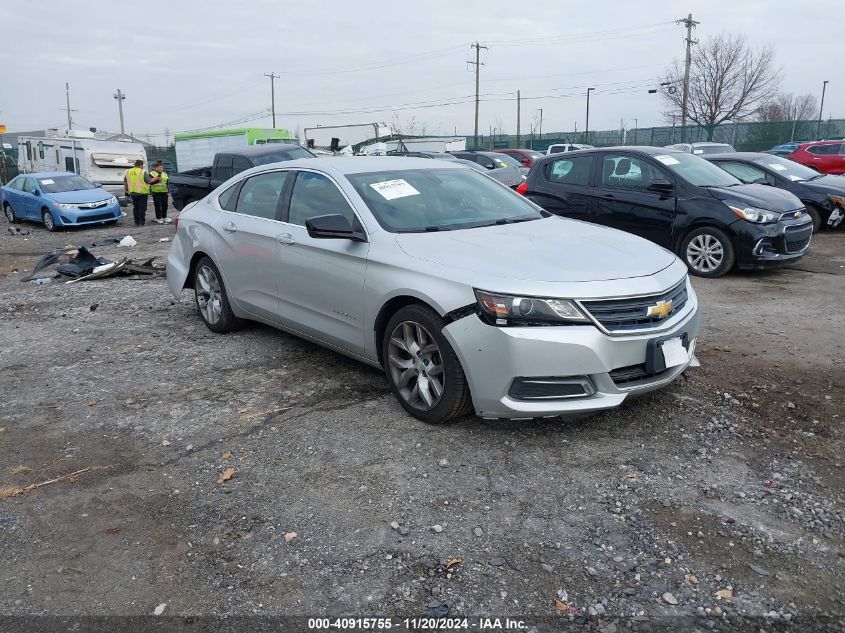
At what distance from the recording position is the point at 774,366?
5211 millimetres

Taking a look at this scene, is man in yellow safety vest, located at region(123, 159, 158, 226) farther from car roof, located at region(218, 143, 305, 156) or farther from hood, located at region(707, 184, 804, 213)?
hood, located at region(707, 184, 804, 213)

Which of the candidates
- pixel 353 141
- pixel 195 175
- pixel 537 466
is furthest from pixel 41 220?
pixel 353 141

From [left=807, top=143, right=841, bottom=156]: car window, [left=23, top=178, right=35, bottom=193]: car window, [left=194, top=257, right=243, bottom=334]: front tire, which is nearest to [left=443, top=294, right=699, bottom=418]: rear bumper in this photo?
[left=194, top=257, right=243, bottom=334]: front tire

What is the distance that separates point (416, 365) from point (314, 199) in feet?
5.52

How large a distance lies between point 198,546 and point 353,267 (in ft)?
6.79

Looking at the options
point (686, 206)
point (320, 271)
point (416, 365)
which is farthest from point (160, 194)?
point (416, 365)

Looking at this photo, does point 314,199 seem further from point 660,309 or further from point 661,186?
point 661,186

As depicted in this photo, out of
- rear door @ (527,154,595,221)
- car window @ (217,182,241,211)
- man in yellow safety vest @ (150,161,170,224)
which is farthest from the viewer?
man in yellow safety vest @ (150,161,170,224)

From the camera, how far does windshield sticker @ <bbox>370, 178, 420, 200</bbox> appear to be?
4.91 meters

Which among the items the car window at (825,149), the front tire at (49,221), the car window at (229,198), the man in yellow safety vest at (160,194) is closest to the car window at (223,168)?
the man in yellow safety vest at (160,194)

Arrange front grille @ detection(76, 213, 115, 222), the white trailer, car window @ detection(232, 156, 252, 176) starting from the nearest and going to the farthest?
car window @ detection(232, 156, 252, 176)
front grille @ detection(76, 213, 115, 222)
the white trailer

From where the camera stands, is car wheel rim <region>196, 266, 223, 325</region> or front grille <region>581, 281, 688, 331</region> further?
car wheel rim <region>196, 266, 223, 325</region>

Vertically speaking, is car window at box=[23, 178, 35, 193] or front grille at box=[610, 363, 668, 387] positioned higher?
car window at box=[23, 178, 35, 193]

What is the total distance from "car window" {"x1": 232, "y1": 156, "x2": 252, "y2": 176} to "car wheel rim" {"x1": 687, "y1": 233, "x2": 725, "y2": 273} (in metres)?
8.52
